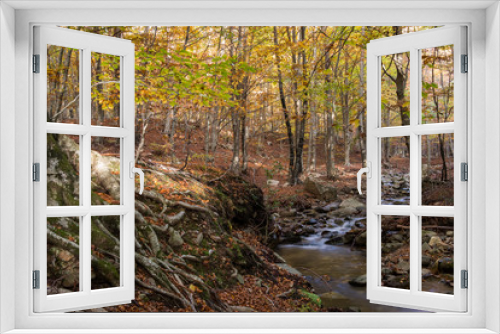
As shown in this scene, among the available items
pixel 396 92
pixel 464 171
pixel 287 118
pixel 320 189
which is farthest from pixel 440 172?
pixel 464 171

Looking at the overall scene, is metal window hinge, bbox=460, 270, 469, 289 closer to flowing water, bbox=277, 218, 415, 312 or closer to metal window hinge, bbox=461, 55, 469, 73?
metal window hinge, bbox=461, 55, 469, 73

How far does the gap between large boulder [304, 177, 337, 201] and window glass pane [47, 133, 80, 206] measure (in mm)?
3587

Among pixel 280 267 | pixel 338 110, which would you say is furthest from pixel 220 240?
pixel 338 110

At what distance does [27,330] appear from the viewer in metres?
2.10

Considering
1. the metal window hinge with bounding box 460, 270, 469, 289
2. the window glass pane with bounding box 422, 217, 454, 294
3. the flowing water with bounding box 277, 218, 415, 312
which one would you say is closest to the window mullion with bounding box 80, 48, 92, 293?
the metal window hinge with bounding box 460, 270, 469, 289

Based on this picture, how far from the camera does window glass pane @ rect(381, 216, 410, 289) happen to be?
471 centimetres

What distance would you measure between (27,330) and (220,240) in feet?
11.0

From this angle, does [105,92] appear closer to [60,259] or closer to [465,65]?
[60,259]

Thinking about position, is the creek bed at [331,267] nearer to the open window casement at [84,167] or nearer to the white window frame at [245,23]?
the white window frame at [245,23]

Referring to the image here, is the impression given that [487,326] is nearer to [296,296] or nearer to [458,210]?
[458,210]

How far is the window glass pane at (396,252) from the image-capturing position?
4.71m

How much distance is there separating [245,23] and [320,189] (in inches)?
173

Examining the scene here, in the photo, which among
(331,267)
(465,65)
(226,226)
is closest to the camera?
(465,65)

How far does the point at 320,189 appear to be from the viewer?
6262mm
